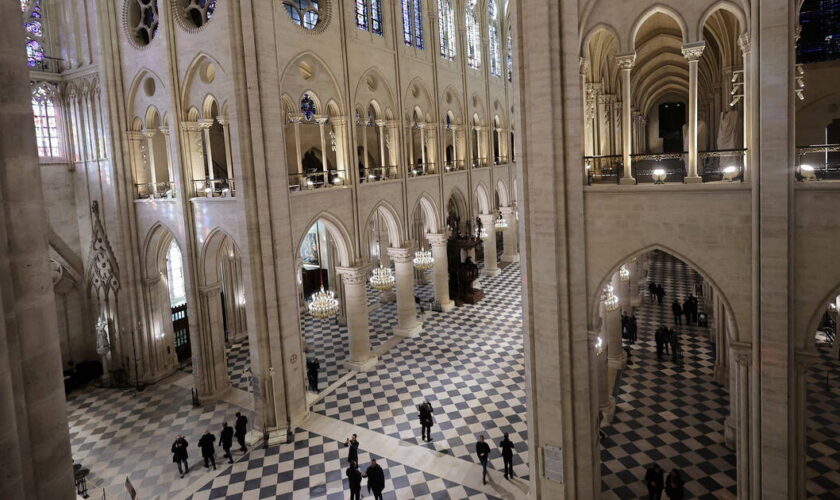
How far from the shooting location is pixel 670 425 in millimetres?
13438

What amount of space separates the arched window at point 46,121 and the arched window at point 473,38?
18608 millimetres

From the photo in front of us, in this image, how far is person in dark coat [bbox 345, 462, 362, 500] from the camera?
11.3 meters

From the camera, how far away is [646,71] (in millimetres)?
23312

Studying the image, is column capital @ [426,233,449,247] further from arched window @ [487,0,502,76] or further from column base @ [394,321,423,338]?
arched window @ [487,0,502,76]

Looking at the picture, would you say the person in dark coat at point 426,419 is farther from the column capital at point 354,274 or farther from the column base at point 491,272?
the column base at point 491,272

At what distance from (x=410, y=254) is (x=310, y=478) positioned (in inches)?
406

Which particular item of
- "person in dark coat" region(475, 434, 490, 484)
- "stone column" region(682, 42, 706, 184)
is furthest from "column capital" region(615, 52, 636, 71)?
"person in dark coat" region(475, 434, 490, 484)

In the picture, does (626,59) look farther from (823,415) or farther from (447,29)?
(447,29)

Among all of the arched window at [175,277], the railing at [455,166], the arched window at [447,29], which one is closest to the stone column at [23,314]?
the arched window at [175,277]

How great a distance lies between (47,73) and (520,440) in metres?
20.9

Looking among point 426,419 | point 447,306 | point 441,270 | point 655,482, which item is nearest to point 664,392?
point 655,482

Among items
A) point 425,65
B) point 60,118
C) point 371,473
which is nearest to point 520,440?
point 371,473

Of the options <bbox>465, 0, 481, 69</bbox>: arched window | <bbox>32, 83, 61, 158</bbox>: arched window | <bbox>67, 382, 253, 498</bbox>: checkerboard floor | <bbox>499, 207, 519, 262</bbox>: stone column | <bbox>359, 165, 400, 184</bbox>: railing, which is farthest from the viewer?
<bbox>499, 207, 519, 262</bbox>: stone column

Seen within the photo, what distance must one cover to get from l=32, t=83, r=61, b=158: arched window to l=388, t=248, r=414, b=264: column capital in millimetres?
13264
